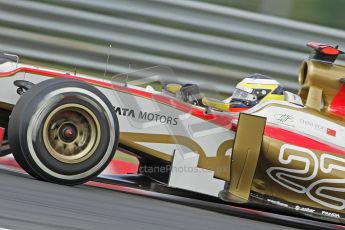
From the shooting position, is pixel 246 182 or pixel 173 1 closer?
pixel 246 182

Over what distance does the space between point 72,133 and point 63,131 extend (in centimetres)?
6

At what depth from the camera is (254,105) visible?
6.52m

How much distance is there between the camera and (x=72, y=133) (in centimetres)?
565

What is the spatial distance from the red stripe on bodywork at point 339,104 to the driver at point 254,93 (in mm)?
396

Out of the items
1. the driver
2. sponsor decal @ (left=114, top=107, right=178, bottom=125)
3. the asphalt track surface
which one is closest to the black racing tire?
the asphalt track surface

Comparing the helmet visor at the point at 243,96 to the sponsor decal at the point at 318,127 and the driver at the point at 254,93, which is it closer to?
the driver at the point at 254,93

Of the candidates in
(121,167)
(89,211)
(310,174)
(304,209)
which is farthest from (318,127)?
(89,211)

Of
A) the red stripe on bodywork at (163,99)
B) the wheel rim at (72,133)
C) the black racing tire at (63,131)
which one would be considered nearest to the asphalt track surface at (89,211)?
the black racing tire at (63,131)

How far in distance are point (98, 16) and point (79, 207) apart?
3.78 meters

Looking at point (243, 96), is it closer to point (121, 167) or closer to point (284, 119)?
point (284, 119)

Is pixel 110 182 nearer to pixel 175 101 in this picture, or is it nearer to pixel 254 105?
pixel 175 101

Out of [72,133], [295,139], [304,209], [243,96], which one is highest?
[243,96]

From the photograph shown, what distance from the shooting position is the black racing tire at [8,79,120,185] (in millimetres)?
5473

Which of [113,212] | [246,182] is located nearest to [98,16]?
[246,182]
